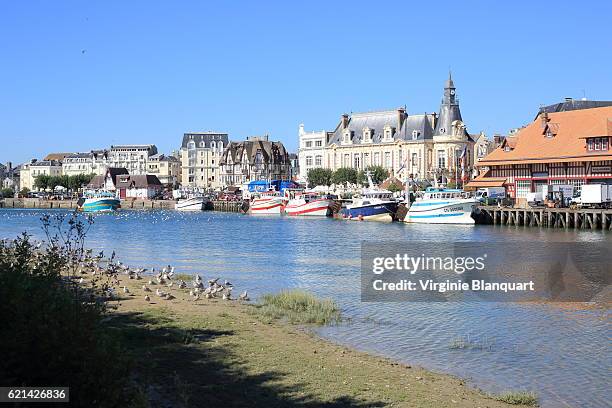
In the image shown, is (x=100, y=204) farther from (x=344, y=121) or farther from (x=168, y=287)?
(x=168, y=287)

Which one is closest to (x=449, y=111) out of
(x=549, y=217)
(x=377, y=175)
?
(x=377, y=175)

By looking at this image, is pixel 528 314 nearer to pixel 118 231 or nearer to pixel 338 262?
pixel 338 262

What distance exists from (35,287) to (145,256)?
32.9m

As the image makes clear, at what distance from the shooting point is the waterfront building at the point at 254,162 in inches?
5945

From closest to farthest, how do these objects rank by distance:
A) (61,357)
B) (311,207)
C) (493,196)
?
(61,357), (493,196), (311,207)

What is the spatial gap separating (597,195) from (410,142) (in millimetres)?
58727

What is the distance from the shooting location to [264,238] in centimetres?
5612

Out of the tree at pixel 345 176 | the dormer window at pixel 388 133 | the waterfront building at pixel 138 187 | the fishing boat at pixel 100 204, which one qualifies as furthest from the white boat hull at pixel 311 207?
the waterfront building at pixel 138 187

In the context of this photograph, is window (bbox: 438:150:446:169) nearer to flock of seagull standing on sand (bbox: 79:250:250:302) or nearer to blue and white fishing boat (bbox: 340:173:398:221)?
blue and white fishing boat (bbox: 340:173:398:221)

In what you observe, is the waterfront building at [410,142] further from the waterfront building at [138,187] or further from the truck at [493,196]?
the waterfront building at [138,187]

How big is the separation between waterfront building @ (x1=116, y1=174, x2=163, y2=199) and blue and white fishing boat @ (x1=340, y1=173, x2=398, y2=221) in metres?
76.0

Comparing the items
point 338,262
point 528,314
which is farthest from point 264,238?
point 528,314

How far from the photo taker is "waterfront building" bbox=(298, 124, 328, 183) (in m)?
137

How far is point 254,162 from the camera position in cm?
15162
